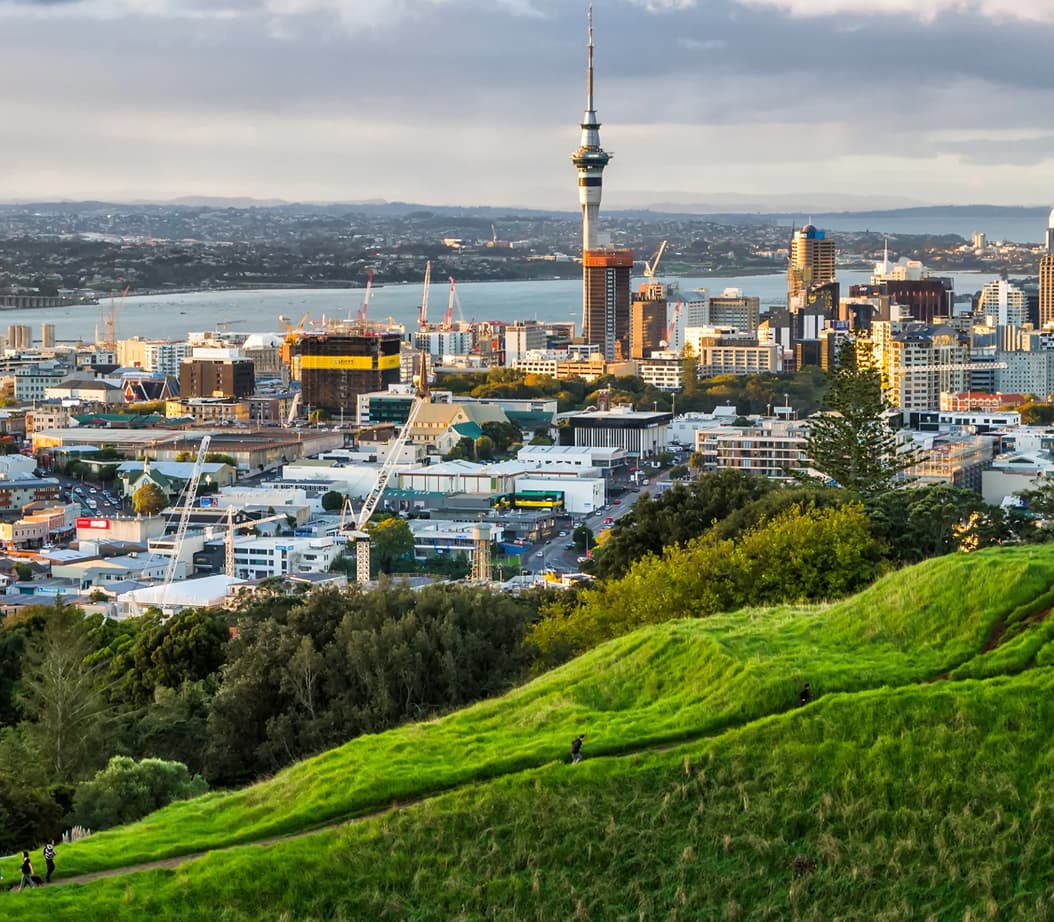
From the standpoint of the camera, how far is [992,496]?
115 feet

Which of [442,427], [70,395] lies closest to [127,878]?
[442,427]

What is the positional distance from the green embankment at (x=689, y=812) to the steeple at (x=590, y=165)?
76.6 m

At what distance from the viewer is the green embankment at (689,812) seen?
21.3ft

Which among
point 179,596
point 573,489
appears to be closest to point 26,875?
point 179,596

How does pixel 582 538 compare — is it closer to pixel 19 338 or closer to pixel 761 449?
pixel 761 449

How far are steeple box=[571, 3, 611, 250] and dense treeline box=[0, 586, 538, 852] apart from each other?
70.8m

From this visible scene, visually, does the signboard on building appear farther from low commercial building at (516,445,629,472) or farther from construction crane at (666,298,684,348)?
construction crane at (666,298,684,348)

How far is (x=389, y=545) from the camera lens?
3064cm

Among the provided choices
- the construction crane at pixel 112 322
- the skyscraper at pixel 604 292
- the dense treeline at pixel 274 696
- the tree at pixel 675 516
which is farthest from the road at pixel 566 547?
the construction crane at pixel 112 322

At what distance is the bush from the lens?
9.51 m

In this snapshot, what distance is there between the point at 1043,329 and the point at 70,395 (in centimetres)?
4345

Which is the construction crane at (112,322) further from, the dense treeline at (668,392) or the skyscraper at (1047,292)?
the skyscraper at (1047,292)

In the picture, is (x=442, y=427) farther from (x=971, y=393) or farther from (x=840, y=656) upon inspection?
(x=840, y=656)

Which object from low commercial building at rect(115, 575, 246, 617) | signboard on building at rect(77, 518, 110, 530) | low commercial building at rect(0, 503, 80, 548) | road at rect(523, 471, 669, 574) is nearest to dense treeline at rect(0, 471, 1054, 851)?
low commercial building at rect(115, 575, 246, 617)
